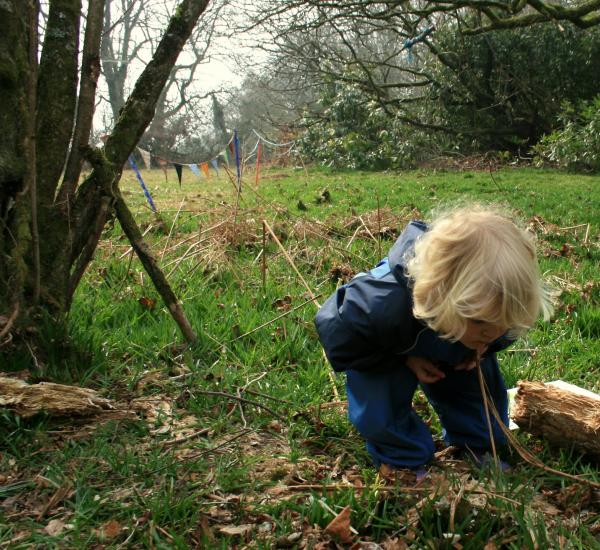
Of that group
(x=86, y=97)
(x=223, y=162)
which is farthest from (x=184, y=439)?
(x=223, y=162)

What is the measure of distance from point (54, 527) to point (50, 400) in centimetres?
59

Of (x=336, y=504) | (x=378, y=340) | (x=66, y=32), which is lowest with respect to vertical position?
(x=336, y=504)

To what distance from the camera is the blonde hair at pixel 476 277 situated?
1.88m

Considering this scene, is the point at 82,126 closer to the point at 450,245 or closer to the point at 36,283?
the point at 36,283

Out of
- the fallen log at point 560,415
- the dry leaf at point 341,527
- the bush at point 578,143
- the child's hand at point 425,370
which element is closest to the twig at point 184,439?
the dry leaf at point 341,527

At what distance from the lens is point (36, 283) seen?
8.66 ft

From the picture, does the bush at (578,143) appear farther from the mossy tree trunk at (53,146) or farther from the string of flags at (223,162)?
the mossy tree trunk at (53,146)

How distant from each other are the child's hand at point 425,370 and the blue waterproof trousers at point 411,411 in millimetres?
53

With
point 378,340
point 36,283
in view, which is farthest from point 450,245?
point 36,283

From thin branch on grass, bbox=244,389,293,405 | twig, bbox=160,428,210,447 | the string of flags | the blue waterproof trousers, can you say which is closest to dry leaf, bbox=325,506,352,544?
the blue waterproof trousers

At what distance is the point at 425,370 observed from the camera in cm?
230

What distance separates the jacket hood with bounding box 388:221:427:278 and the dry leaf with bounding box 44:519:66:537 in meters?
1.32

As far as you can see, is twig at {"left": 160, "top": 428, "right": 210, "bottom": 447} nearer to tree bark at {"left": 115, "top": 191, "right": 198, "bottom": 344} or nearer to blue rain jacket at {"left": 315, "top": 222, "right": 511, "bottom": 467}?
blue rain jacket at {"left": 315, "top": 222, "right": 511, "bottom": 467}

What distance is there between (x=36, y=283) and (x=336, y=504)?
1.55m
